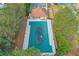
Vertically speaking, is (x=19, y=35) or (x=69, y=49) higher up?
(x=19, y=35)

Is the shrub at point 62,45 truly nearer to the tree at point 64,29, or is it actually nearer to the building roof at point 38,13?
the tree at point 64,29

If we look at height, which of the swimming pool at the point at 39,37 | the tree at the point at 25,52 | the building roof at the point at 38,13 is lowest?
the tree at the point at 25,52

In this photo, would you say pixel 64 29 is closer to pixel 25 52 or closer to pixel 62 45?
pixel 62 45

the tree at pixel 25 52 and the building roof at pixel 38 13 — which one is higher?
the building roof at pixel 38 13

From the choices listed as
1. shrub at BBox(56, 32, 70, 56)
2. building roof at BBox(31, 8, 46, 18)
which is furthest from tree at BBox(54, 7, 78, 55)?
→ building roof at BBox(31, 8, 46, 18)

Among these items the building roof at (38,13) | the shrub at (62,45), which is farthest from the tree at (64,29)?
the building roof at (38,13)

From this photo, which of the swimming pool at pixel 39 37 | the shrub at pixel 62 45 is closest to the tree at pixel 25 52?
the swimming pool at pixel 39 37

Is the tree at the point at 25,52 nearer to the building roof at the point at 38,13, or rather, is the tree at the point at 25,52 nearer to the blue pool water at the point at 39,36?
the blue pool water at the point at 39,36

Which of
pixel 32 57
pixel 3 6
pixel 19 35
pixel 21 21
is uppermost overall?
pixel 3 6

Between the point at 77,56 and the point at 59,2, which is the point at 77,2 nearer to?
the point at 59,2

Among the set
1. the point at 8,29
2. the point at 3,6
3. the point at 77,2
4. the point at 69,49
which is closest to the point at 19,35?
the point at 8,29
